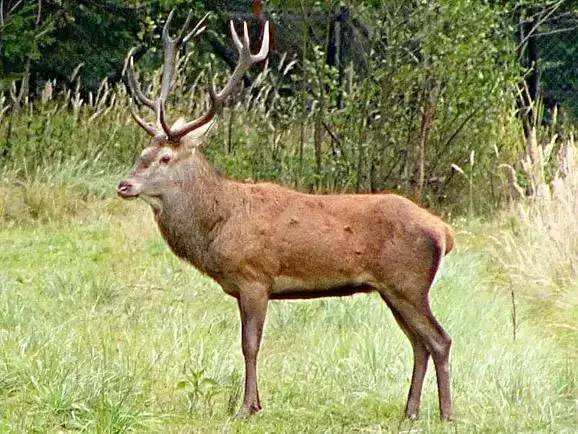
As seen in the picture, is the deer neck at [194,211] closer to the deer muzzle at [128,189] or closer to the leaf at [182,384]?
the deer muzzle at [128,189]

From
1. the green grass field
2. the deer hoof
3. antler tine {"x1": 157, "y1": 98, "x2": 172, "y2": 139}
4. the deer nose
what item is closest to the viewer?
the green grass field

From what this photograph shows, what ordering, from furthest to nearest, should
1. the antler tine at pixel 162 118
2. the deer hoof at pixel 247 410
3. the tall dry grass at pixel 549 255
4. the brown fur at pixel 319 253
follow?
the tall dry grass at pixel 549 255, the antler tine at pixel 162 118, the brown fur at pixel 319 253, the deer hoof at pixel 247 410

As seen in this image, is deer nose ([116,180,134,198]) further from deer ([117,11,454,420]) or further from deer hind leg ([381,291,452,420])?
deer hind leg ([381,291,452,420])

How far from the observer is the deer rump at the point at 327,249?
718 cm

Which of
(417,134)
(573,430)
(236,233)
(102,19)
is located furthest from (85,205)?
(573,430)

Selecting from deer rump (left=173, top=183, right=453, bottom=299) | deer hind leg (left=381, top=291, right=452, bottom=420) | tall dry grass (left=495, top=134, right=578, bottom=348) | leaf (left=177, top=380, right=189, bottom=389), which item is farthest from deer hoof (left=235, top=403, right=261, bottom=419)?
tall dry grass (left=495, top=134, right=578, bottom=348)

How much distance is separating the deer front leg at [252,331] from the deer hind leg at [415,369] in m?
0.65

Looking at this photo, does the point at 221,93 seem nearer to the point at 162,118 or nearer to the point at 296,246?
the point at 162,118

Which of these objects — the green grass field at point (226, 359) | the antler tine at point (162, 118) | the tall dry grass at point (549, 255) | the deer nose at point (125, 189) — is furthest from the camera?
the tall dry grass at point (549, 255)

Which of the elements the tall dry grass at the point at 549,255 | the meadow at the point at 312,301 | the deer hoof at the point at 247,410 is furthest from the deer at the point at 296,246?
the tall dry grass at the point at 549,255

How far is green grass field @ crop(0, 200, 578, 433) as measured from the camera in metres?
6.89

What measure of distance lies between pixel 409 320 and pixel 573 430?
0.98 m

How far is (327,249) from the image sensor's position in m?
7.20

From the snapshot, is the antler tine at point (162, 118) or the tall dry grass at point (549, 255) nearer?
the antler tine at point (162, 118)
